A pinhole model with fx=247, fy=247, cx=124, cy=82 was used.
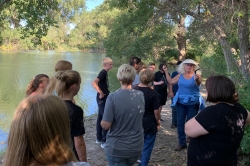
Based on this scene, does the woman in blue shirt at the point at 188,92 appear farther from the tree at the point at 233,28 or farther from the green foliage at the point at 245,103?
the tree at the point at 233,28

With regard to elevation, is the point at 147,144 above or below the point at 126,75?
below

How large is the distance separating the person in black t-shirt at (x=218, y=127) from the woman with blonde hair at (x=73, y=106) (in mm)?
988

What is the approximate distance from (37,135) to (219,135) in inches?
61.0

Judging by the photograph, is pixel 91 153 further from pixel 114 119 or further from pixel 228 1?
pixel 228 1

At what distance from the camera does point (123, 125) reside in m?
2.80

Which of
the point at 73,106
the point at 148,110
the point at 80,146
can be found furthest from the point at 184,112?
the point at 73,106

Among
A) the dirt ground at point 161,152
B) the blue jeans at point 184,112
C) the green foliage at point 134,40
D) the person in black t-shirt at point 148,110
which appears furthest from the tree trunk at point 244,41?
the green foliage at point 134,40

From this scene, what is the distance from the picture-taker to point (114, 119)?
2.80 meters

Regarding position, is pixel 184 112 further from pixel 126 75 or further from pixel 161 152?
pixel 126 75

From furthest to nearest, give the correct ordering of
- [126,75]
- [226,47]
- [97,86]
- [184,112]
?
[226,47]
[97,86]
[184,112]
[126,75]

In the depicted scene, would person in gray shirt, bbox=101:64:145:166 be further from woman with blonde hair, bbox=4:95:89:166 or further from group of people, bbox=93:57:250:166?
woman with blonde hair, bbox=4:95:89:166

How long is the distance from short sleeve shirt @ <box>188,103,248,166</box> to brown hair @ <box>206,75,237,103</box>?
0.06 m

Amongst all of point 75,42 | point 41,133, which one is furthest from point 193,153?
point 75,42

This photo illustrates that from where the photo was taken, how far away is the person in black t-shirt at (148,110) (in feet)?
11.4
